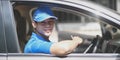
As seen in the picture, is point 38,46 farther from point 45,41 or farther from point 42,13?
point 42,13

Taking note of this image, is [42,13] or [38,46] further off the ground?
[42,13]

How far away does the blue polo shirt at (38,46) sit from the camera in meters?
3.91

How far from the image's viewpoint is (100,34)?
4.57 meters

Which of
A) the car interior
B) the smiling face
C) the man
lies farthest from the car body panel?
the smiling face

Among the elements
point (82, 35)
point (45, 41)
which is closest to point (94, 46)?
point (45, 41)

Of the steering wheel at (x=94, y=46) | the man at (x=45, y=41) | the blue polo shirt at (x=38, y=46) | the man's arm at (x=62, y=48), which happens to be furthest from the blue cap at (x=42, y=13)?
the steering wheel at (x=94, y=46)

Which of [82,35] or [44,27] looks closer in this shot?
[44,27]

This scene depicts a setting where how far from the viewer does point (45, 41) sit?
4.09m

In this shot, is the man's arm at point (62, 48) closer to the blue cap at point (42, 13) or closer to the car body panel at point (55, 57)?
the car body panel at point (55, 57)

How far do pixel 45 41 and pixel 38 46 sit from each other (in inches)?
6.6

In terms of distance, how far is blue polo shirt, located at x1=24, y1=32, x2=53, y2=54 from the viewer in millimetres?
3908

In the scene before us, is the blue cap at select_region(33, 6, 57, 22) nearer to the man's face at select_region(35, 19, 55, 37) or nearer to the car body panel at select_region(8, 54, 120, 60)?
the man's face at select_region(35, 19, 55, 37)

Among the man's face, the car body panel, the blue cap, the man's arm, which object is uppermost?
the blue cap

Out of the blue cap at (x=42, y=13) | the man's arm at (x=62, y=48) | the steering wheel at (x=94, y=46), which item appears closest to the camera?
the man's arm at (x=62, y=48)
